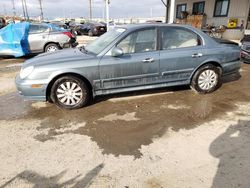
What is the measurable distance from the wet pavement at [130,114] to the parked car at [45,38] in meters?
4.78

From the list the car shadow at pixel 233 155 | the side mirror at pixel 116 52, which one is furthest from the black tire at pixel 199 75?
the side mirror at pixel 116 52

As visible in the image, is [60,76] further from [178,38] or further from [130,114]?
[178,38]

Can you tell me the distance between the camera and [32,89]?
4035 millimetres

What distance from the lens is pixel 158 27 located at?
14.8ft

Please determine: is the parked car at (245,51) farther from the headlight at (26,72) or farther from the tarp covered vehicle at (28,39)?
the tarp covered vehicle at (28,39)

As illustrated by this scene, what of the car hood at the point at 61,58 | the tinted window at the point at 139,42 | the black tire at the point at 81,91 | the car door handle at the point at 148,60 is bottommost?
the black tire at the point at 81,91

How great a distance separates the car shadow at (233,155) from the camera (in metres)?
Result: 2.44

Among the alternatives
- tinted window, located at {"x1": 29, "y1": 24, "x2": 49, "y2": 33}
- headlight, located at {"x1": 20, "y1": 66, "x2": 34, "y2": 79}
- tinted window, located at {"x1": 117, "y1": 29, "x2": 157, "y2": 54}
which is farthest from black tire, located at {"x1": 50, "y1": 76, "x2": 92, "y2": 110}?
tinted window, located at {"x1": 29, "y1": 24, "x2": 49, "y2": 33}

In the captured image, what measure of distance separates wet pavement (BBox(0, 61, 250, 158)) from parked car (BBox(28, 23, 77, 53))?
4.78 meters

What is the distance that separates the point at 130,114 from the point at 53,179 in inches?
77.2

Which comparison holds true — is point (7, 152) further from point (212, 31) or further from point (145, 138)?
point (212, 31)

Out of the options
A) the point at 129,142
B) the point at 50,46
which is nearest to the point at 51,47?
the point at 50,46

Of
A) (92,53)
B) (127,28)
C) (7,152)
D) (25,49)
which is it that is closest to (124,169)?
(7,152)

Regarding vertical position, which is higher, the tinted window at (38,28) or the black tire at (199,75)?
the tinted window at (38,28)
